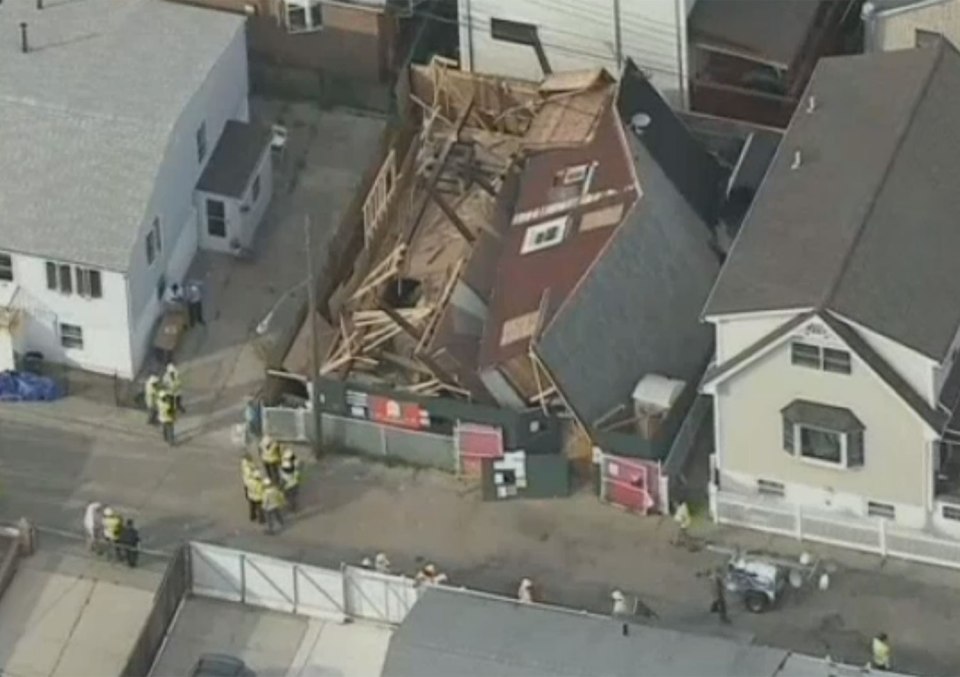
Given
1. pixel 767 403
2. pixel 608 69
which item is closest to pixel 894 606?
pixel 767 403

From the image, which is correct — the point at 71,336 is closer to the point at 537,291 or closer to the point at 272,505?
the point at 272,505

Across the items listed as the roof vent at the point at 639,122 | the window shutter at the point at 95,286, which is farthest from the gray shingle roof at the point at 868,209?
the window shutter at the point at 95,286

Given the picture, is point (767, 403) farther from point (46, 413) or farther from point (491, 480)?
point (46, 413)

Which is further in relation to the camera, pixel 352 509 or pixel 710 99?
pixel 710 99

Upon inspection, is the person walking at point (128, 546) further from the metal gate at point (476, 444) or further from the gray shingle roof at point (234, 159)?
the gray shingle roof at point (234, 159)

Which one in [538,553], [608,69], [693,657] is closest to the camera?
[693,657]

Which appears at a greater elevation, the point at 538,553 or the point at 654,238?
the point at 654,238
